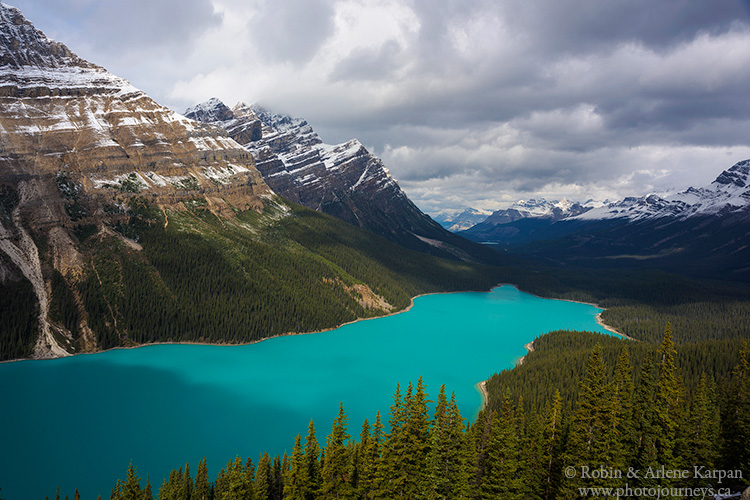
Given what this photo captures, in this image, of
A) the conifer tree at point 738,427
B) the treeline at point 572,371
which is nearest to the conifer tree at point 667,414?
the conifer tree at point 738,427

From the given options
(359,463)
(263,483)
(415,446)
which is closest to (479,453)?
(359,463)

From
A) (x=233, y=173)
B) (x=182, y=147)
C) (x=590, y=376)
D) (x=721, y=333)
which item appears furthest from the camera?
(x=233, y=173)

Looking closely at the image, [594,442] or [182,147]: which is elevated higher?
[182,147]

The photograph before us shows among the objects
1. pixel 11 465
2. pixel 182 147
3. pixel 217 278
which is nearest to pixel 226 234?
pixel 217 278

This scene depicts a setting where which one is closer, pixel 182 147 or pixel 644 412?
pixel 644 412

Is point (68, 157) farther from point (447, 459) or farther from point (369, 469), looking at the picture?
point (447, 459)

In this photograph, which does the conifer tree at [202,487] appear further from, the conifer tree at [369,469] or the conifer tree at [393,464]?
the conifer tree at [393,464]

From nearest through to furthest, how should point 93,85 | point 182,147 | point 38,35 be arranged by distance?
point 38,35 < point 93,85 < point 182,147

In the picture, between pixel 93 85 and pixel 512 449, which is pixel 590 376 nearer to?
pixel 512 449
